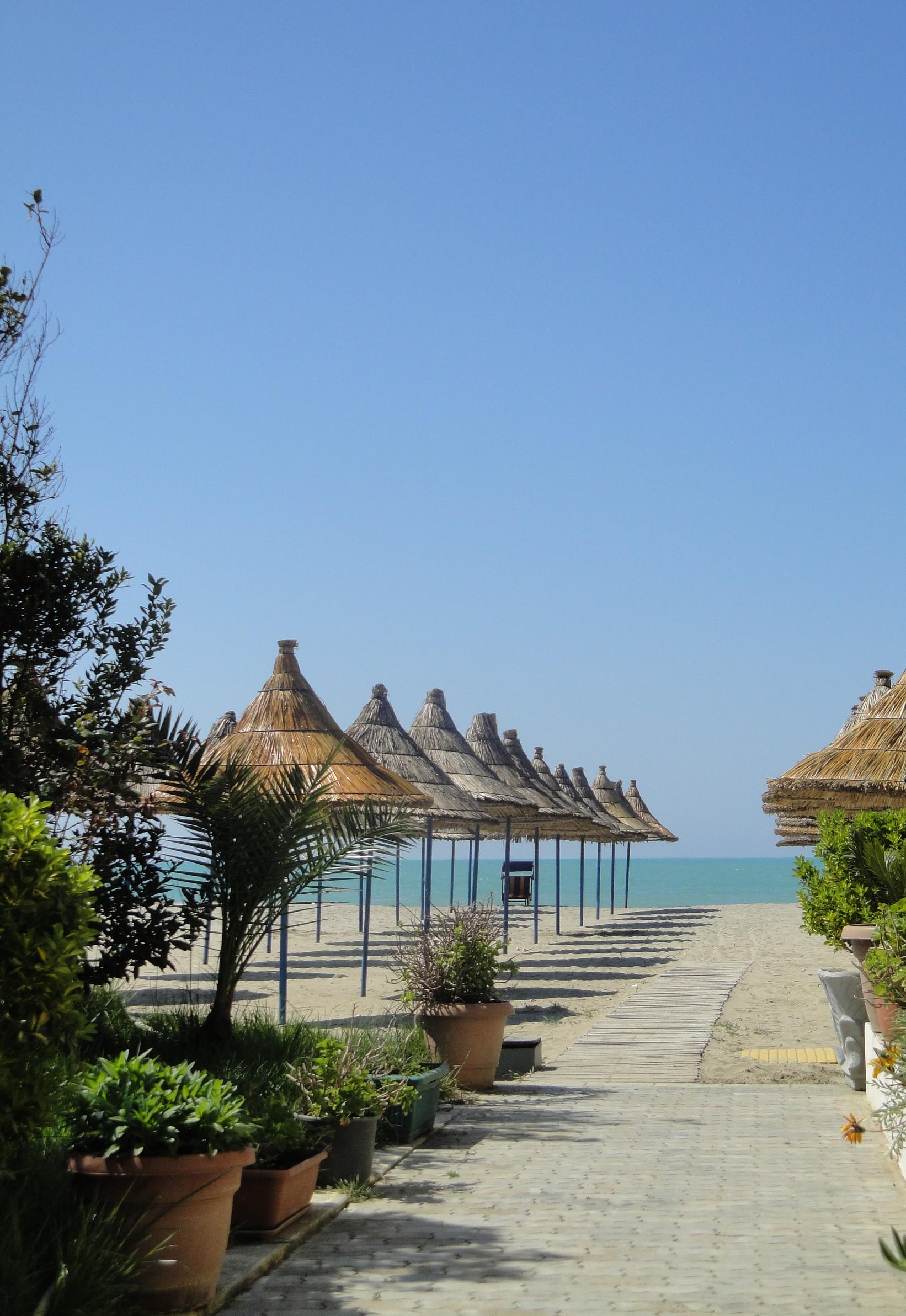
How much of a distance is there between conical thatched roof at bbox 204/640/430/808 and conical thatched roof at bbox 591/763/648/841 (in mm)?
25408

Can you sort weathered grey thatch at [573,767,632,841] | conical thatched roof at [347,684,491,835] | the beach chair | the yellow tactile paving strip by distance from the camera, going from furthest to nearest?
weathered grey thatch at [573,767,632,841] → the beach chair → conical thatched roof at [347,684,491,835] → the yellow tactile paving strip

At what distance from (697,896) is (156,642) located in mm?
69923

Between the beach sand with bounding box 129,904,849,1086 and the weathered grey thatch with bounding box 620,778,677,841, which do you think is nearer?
the beach sand with bounding box 129,904,849,1086

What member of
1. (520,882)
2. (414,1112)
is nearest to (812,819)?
(520,882)

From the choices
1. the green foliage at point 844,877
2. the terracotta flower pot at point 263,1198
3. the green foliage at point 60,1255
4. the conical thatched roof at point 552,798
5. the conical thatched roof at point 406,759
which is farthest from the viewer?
the conical thatched roof at point 552,798

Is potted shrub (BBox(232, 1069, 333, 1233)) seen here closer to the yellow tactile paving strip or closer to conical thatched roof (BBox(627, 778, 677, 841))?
the yellow tactile paving strip

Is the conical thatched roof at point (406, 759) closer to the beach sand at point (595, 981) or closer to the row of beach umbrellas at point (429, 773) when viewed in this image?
the row of beach umbrellas at point (429, 773)

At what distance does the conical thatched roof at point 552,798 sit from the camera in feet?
85.8

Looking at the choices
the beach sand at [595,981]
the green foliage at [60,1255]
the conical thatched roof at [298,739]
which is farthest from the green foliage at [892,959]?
the conical thatched roof at [298,739]

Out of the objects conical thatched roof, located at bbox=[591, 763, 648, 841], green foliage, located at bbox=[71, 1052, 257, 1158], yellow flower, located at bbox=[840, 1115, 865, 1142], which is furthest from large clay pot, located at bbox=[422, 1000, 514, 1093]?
conical thatched roof, located at bbox=[591, 763, 648, 841]

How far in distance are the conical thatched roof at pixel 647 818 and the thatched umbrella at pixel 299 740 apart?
92.3ft

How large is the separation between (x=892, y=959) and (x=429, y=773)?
15.3 m

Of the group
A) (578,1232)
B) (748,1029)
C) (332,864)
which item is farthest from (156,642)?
(748,1029)

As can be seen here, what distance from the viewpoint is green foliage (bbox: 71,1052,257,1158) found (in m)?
4.19
